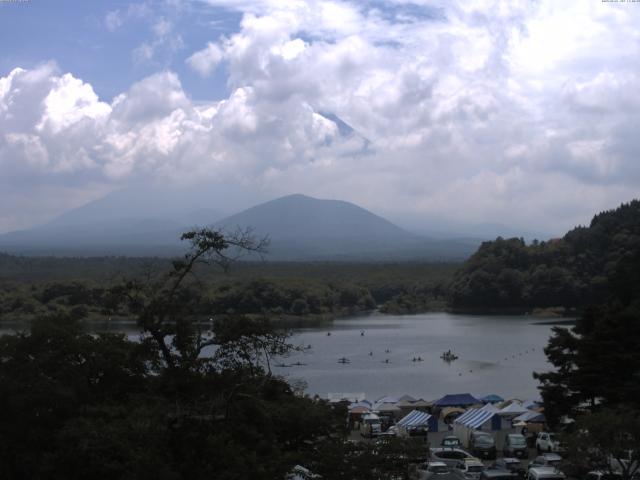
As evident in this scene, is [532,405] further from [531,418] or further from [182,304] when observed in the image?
[182,304]

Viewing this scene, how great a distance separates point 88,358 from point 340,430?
104 inches

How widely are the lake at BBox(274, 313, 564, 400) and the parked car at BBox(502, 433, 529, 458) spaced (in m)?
5.71

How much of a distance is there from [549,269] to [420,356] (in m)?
19.8

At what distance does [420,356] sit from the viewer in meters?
32.3

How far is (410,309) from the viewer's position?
184ft

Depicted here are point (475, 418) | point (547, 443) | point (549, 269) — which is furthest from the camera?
point (549, 269)

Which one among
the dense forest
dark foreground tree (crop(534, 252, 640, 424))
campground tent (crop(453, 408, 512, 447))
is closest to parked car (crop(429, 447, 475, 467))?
campground tent (crop(453, 408, 512, 447))

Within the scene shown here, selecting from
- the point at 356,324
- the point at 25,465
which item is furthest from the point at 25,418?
the point at 356,324

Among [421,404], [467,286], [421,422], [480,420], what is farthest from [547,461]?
[467,286]

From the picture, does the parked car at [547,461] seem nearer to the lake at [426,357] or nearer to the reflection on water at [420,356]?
the reflection on water at [420,356]

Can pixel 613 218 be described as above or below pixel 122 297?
above

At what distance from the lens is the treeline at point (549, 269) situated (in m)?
47.6

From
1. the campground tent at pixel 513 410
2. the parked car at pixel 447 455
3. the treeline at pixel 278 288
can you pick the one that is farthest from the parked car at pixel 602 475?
the treeline at pixel 278 288

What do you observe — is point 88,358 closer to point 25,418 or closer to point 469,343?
point 25,418
